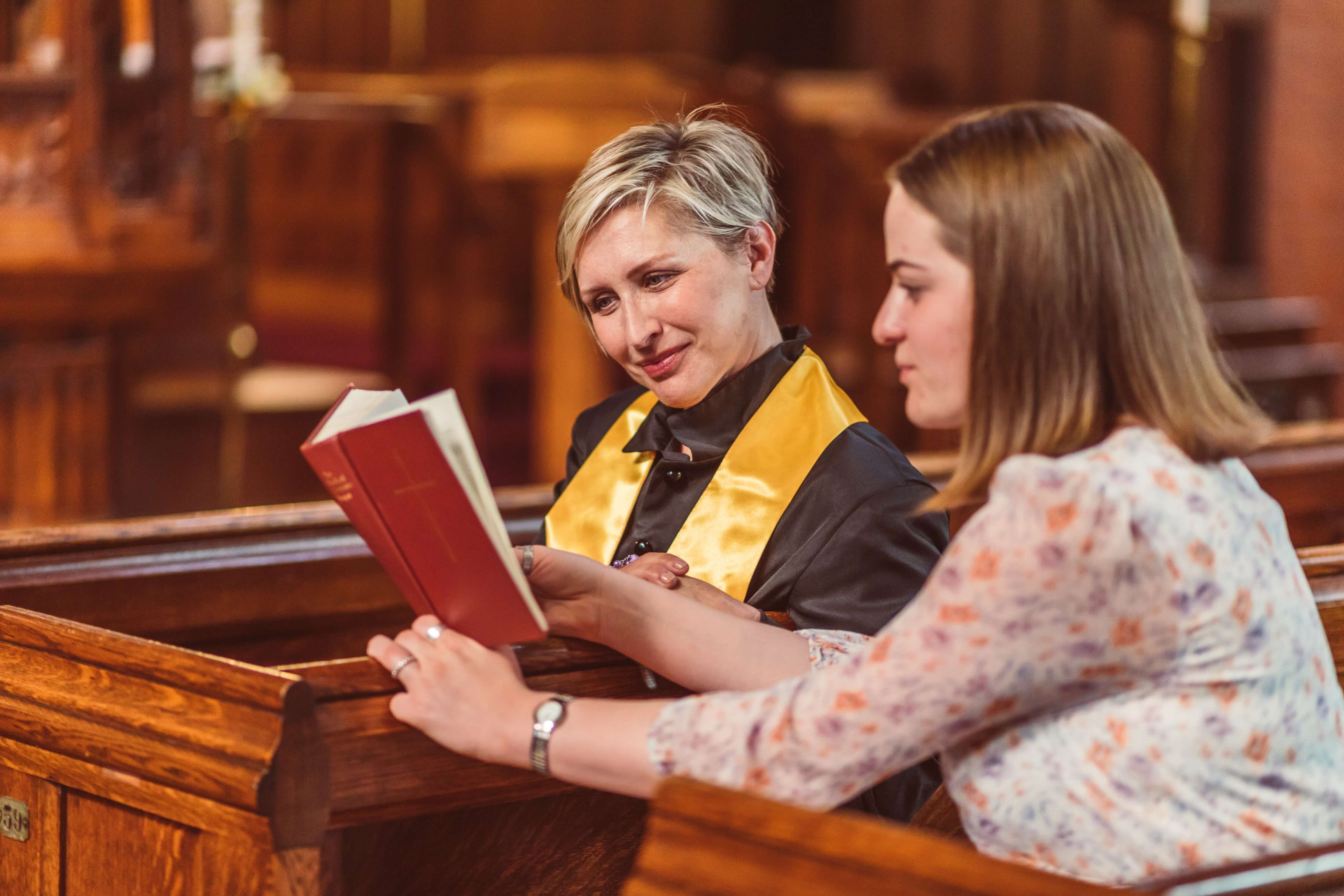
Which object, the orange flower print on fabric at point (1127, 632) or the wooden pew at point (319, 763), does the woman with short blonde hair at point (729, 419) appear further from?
the orange flower print on fabric at point (1127, 632)

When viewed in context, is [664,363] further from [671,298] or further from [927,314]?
[927,314]

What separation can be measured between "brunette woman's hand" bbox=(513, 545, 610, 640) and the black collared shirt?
0.27 m

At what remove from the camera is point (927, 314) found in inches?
52.6

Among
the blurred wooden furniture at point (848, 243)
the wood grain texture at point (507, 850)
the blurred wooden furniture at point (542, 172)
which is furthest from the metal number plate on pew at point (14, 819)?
the blurred wooden furniture at point (848, 243)

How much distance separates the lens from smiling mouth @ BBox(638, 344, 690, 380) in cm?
188

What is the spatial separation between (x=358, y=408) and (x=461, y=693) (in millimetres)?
319

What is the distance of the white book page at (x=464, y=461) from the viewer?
1.31 metres

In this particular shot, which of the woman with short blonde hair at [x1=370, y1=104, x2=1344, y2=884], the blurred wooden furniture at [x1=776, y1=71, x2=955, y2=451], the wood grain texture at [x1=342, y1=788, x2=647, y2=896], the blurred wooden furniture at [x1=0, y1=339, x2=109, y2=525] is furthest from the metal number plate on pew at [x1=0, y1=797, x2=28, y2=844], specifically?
the blurred wooden furniture at [x1=776, y1=71, x2=955, y2=451]

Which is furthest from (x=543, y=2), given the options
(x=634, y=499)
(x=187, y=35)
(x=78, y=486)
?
(x=634, y=499)

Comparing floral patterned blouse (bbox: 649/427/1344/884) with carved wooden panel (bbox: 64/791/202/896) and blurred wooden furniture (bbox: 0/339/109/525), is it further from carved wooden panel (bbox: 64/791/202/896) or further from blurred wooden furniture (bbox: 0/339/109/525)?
blurred wooden furniture (bbox: 0/339/109/525)

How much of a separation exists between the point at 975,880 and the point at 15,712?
42.9 inches

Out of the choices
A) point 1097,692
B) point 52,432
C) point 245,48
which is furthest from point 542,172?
point 1097,692

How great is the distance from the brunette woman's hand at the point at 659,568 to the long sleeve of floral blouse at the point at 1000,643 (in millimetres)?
416

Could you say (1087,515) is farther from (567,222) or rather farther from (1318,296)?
(1318,296)
